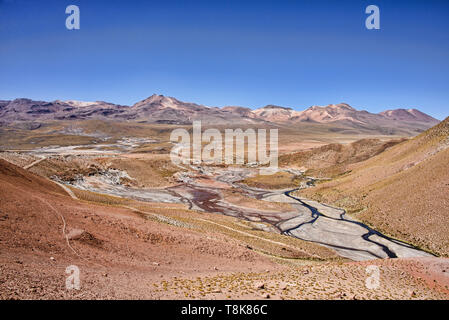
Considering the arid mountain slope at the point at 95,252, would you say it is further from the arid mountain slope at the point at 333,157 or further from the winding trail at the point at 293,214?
the arid mountain slope at the point at 333,157

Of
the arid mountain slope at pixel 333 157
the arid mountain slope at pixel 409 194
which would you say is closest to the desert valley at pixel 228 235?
the arid mountain slope at pixel 409 194

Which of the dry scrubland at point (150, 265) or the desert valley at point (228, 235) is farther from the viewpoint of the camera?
the desert valley at point (228, 235)

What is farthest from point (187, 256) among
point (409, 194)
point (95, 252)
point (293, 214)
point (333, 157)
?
point (333, 157)

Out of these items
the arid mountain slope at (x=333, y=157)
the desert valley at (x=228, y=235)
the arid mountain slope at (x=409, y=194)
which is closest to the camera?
the desert valley at (x=228, y=235)

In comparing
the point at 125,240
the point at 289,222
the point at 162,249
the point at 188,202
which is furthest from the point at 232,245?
the point at 188,202

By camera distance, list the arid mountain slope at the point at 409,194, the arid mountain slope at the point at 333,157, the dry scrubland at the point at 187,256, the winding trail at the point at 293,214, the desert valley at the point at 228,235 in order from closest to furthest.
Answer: the dry scrubland at the point at 187,256 → the desert valley at the point at 228,235 → the winding trail at the point at 293,214 → the arid mountain slope at the point at 409,194 → the arid mountain slope at the point at 333,157

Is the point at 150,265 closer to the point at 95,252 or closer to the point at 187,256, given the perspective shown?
the point at 95,252

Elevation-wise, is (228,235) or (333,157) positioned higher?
(333,157)

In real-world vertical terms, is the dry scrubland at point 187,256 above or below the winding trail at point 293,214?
above

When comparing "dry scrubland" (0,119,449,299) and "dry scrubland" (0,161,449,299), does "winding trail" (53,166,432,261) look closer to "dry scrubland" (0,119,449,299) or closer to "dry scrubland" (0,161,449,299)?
"dry scrubland" (0,119,449,299)
